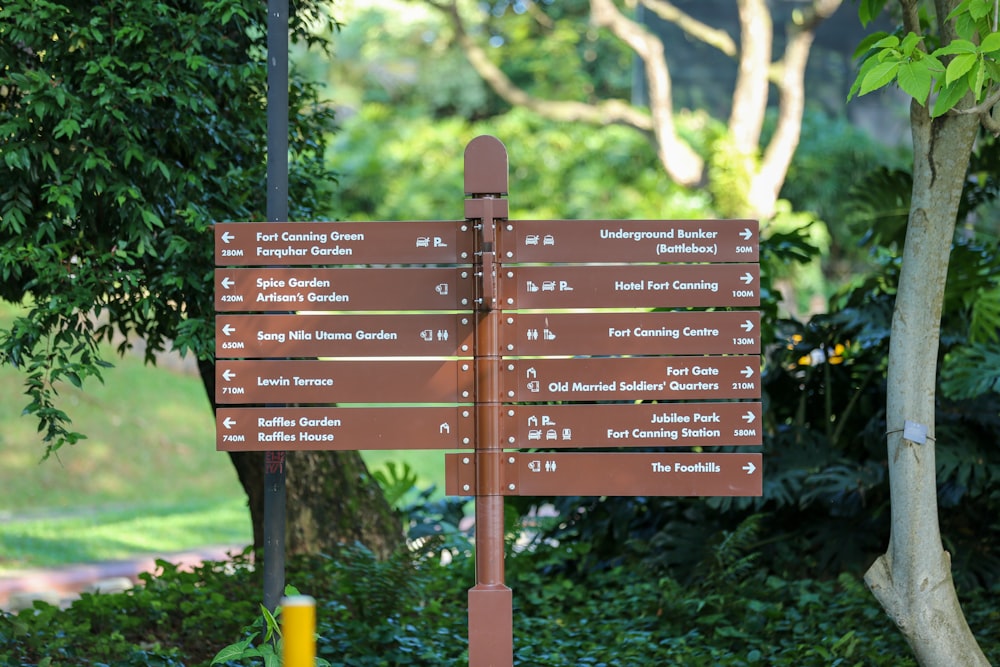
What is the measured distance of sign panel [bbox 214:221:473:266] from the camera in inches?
195

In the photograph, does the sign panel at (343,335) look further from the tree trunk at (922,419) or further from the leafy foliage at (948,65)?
the tree trunk at (922,419)

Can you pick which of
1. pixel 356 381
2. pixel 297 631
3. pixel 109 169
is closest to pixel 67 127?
pixel 109 169

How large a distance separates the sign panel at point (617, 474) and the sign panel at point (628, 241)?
0.83m

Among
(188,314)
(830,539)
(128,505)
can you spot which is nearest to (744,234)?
(188,314)

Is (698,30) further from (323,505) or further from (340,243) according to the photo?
(340,243)

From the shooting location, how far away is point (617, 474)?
4859 mm

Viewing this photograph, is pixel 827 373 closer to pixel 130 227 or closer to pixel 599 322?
pixel 599 322

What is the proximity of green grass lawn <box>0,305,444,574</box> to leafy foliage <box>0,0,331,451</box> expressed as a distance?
19.9 feet

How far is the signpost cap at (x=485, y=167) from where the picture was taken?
15.9 ft

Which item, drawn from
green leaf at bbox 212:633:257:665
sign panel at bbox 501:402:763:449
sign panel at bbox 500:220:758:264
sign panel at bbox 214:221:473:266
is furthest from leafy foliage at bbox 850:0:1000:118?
green leaf at bbox 212:633:257:665

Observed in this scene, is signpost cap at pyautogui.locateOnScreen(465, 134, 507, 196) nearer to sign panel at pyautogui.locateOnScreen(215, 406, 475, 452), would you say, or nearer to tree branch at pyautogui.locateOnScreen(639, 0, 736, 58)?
sign panel at pyautogui.locateOnScreen(215, 406, 475, 452)

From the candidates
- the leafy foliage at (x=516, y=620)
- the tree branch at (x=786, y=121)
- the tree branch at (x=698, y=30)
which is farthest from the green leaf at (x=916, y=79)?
the tree branch at (x=698, y=30)

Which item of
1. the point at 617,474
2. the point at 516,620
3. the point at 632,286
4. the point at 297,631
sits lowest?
the point at 516,620

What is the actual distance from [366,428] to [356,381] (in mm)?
205
